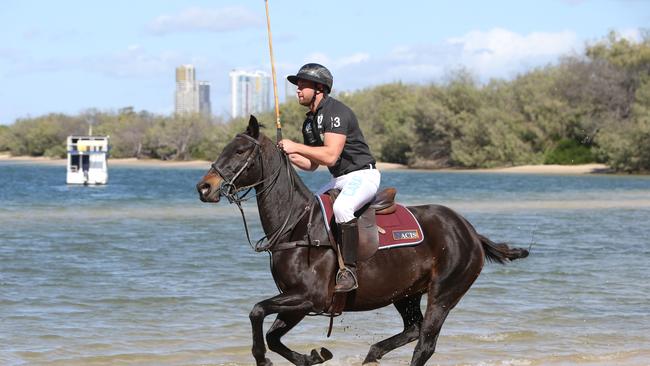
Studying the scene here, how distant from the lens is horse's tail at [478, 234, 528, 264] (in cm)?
1022

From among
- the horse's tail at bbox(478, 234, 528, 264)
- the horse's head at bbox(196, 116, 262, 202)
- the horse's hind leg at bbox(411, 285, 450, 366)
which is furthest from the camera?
the horse's tail at bbox(478, 234, 528, 264)

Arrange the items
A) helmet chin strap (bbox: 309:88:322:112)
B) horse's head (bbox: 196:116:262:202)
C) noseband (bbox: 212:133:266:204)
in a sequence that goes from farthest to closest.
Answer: helmet chin strap (bbox: 309:88:322:112), noseband (bbox: 212:133:266:204), horse's head (bbox: 196:116:262:202)

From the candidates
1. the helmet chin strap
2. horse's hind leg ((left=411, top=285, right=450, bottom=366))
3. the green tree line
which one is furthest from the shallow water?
the green tree line

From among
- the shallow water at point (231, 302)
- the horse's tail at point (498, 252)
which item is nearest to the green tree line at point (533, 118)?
the shallow water at point (231, 302)

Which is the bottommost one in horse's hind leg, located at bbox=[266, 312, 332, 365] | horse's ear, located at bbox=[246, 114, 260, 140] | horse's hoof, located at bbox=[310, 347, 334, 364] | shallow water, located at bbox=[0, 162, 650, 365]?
shallow water, located at bbox=[0, 162, 650, 365]

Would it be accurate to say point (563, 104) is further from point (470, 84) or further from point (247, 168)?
point (247, 168)

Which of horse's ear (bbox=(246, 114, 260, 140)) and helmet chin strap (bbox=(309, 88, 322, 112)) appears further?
helmet chin strap (bbox=(309, 88, 322, 112))

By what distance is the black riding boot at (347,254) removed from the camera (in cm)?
882

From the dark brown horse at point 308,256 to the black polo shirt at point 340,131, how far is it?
34cm

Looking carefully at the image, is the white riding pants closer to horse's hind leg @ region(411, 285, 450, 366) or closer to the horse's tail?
horse's hind leg @ region(411, 285, 450, 366)

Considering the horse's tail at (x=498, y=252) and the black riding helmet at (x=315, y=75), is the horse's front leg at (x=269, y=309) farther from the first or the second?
the horse's tail at (x=498, y=252)

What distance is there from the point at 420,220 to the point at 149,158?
172580mm

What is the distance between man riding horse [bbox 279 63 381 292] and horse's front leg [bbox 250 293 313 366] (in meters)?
0.40

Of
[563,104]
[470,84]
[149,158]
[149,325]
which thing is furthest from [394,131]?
[149,325]
